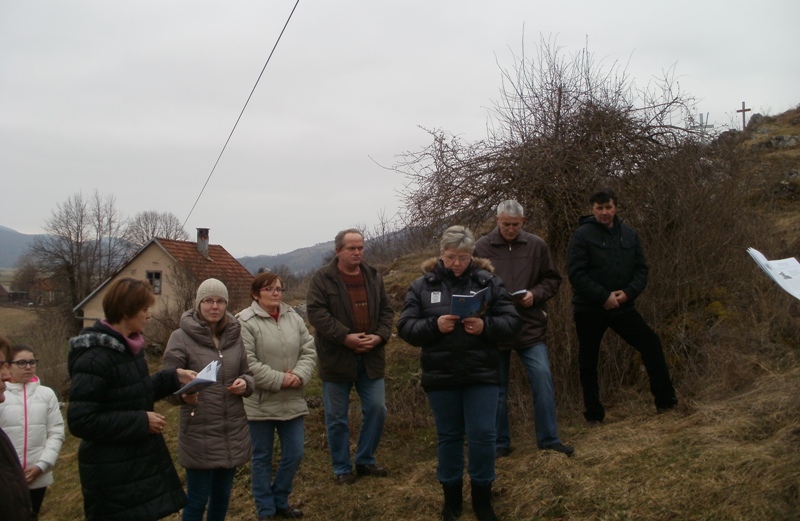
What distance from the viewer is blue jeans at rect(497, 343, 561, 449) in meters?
5.02

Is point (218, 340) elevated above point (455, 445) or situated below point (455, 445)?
above

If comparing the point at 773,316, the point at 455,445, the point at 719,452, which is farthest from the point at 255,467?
the point at 773,316

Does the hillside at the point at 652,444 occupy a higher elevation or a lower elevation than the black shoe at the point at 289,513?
higher

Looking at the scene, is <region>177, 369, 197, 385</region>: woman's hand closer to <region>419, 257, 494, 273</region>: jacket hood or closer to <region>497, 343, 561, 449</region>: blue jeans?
<region>419, 257, 494, 273</region>: jacket hood

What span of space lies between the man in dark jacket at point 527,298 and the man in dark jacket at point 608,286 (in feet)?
0.88

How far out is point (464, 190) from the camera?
7.86 meters

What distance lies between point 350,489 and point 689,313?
373cm

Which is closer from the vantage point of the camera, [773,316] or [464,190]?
[773,316]

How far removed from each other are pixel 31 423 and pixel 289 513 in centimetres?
207

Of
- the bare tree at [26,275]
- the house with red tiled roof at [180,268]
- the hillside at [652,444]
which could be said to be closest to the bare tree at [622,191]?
the hillside at [652,444]

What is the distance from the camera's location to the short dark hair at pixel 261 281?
523cm

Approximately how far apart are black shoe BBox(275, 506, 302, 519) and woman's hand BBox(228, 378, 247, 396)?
122 cm

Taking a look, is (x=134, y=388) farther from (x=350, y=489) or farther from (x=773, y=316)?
(x=773, y=316)

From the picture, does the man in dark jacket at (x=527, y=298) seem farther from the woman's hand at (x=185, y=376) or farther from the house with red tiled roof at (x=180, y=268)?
the house with red tiled roof at (x=180, y=268)
